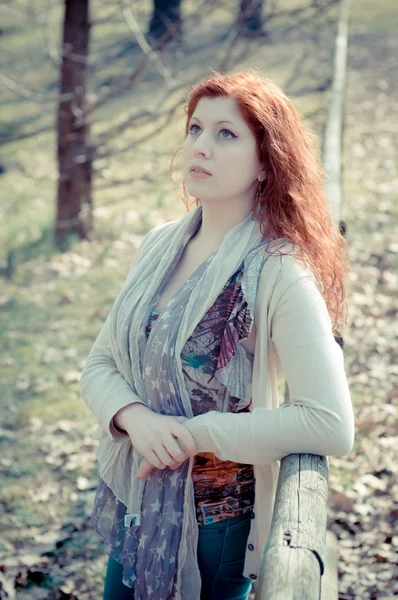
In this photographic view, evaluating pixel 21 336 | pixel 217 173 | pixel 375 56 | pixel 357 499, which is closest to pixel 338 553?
pixel 357 499

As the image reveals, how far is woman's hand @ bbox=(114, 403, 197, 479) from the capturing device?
2.01 meters

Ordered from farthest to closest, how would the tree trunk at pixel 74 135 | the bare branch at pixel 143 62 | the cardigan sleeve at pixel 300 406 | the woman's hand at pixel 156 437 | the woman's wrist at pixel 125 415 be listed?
the tree trunk at pixel 74 135, the bare branch at pixel 143 62, the woman's wrist at pixel 125 415, the woman's hand at pixel 156 437, the cardigan sleeve at pixel 300 406

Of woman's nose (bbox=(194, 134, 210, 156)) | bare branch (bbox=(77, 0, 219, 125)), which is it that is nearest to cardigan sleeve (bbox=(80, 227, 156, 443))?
woman's nose (bbox=(194, 134, 210, 156))

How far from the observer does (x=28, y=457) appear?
4.53 metres

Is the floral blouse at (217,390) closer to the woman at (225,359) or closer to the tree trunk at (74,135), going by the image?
the woman at (225,359)

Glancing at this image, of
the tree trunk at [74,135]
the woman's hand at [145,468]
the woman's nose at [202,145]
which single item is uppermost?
the tree trunk at [74,135]

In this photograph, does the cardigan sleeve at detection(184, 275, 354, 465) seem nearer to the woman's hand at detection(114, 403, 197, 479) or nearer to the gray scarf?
the woman's hand at detection(114, 403, 197, 479)

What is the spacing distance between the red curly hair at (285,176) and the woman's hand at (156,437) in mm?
524

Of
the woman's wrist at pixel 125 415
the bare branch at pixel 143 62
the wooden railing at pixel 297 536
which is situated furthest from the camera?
the bare branch at pixel 143 62

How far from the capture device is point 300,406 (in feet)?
6.22

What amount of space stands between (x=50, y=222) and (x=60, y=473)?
438cm

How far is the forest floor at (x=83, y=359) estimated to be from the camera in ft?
11.9

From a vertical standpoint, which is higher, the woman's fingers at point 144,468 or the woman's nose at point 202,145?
the woman's nose at point 202,145

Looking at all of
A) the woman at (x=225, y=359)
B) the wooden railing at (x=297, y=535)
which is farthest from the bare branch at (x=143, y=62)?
the wooden railing at (x=297, y=535)
